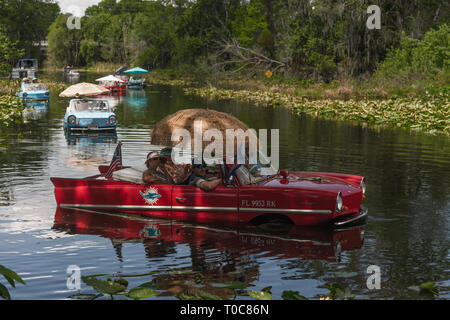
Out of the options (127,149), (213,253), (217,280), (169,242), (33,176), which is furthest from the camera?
(127,149)

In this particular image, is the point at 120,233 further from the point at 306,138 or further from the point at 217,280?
the point at 306,138

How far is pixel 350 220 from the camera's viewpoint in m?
11.0

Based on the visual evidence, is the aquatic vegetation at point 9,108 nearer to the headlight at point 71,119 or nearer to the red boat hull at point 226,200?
the headlight at point 71,119

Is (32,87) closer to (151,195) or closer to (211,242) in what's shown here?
(151,195)

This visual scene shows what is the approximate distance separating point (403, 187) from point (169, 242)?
7213 mm

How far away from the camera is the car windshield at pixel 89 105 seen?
27.4 m

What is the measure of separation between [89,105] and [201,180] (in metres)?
17.7

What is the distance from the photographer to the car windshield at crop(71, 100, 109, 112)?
89.9 ft

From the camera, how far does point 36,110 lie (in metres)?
38.4

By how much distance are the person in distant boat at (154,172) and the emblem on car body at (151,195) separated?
18 centimetres

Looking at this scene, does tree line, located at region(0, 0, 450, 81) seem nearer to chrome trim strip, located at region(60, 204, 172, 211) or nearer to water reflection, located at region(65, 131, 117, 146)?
water reflection, located at region(65, 131, 117, 146)

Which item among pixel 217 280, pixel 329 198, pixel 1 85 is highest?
pixel 1 85
